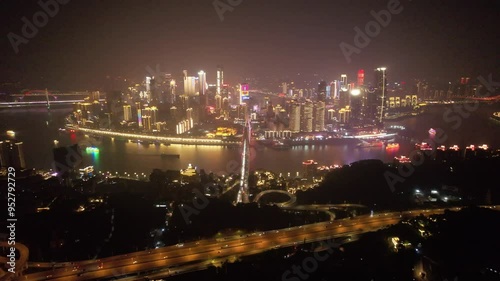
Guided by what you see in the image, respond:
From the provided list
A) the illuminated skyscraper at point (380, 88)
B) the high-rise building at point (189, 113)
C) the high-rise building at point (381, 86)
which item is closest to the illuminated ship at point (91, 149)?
the high-rise building at point (189, 113)

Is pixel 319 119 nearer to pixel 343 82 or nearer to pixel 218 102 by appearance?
pixel 218 102

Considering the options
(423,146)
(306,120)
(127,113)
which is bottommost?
(423,146)

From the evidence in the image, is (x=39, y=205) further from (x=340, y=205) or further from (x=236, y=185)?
(x=340, y=205)

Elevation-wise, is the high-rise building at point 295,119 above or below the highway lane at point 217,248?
above

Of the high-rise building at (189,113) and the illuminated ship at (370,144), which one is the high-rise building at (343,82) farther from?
the high-rise building at (189,113)

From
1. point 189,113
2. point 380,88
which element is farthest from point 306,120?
point 380,88

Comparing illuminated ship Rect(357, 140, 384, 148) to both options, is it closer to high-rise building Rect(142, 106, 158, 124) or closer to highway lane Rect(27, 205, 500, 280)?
highway lane Rect(27, 205, 500, 280)

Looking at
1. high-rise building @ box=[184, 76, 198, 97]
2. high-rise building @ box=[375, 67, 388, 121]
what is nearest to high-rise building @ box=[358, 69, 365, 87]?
high-rise building @ box=[375, 67, 388, 121]

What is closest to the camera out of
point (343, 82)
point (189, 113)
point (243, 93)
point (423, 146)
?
point (423, 146)
